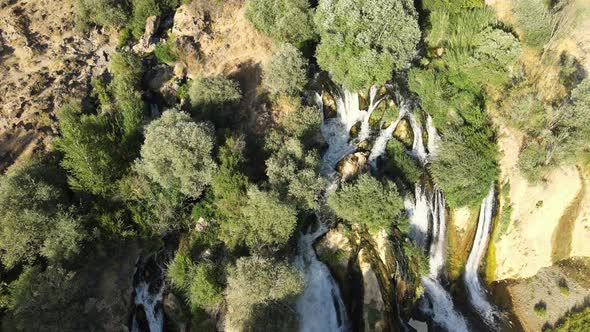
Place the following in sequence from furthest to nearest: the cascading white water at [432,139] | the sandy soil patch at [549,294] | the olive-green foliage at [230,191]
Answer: the cascading white water at [432,139], the sandy soil patch at [549,294], the olive-green foliage at [230,191]

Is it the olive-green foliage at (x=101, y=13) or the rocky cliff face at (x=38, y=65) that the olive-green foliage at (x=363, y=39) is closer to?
the olive-green foliage at (x=101, y=13)

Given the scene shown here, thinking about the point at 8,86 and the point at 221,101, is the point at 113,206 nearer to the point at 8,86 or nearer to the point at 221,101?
the point at 221,101

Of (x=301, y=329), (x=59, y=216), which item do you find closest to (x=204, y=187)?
(x=59, y=216)

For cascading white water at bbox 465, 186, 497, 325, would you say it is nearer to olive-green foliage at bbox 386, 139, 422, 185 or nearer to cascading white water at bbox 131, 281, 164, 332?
olive-green foliage at bbox 386, 139, 422, 185

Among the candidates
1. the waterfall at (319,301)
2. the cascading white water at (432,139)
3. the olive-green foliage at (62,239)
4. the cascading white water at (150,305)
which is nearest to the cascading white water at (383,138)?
the cascading white water at (432,139)

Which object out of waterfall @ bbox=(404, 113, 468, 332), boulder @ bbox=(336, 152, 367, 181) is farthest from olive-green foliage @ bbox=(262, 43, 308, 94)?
waterfall @ bbox=(404, 113, 468, 332)

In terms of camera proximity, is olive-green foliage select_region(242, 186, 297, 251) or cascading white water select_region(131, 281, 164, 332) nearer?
olive-green foliage select_region(242, 186, 297, 251)
